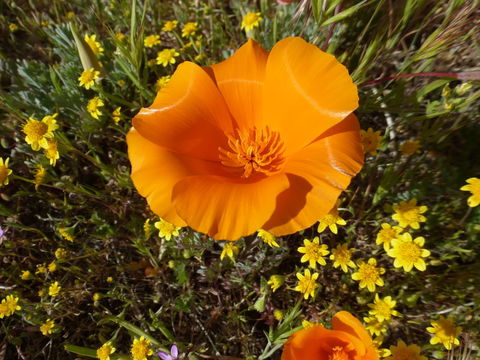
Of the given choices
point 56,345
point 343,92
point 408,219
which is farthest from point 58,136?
point 408,219

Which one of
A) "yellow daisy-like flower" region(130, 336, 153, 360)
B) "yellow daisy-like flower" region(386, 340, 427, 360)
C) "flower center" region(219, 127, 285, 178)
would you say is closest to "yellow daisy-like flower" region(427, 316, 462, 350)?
"yellow daisy-like flower" region(386, 340, 427, 360)

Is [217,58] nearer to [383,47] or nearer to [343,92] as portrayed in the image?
[383,47]

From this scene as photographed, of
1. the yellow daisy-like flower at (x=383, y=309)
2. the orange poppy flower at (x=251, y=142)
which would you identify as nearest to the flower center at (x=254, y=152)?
the orange poppy flower at (x=251, y=142)

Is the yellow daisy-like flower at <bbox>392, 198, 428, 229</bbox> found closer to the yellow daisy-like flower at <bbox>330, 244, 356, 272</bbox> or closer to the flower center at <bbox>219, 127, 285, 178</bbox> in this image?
the yellow daisy-like flower at <bbox>330, 244, 356, 272</bbox>

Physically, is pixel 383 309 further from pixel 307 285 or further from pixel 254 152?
pixel 254 152

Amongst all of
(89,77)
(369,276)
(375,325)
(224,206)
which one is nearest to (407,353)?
(375,325)

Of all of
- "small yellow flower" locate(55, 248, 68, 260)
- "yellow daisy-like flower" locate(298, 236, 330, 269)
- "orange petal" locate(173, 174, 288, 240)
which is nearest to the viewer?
"orange petal" locate(173, 174, 288, 240)
